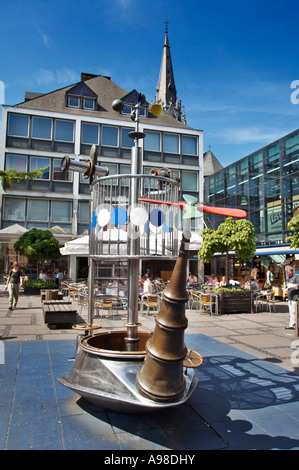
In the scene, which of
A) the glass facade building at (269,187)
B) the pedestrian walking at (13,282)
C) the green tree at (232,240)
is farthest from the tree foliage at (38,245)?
the glass facade building at (269,187)

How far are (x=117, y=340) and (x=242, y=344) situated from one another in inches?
139

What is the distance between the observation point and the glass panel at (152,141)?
97.0 feet

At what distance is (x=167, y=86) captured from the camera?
224 ft

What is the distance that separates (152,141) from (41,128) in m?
9.37

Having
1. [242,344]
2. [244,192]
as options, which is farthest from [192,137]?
[242,344]

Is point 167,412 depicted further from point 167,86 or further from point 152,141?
point 167,86

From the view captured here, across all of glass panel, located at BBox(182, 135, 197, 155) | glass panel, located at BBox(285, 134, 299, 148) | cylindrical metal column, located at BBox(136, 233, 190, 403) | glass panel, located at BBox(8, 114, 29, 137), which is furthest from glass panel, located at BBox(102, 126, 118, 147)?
cylindrical metal column, located at BBox(136, 233, 190, 403)

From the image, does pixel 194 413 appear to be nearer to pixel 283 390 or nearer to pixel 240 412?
pixel 240 412

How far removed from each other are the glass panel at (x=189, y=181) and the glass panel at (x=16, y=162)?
44.4ft

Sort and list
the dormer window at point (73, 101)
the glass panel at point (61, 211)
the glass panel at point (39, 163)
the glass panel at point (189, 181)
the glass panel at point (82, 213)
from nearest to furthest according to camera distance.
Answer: the glass panel at point (39, 163) < the glass panel at point (61, 211) < the glass panel at point (82, 213) < the dormer window at point (73, 101) < the glass panel at point (189, 181)

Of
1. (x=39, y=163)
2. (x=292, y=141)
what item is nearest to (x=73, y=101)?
(x=39, y=163)

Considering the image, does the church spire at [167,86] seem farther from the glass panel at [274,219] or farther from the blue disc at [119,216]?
the blue disc at [119,216]

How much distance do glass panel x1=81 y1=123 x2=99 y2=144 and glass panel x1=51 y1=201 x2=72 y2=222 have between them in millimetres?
5475

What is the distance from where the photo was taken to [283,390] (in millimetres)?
4152
